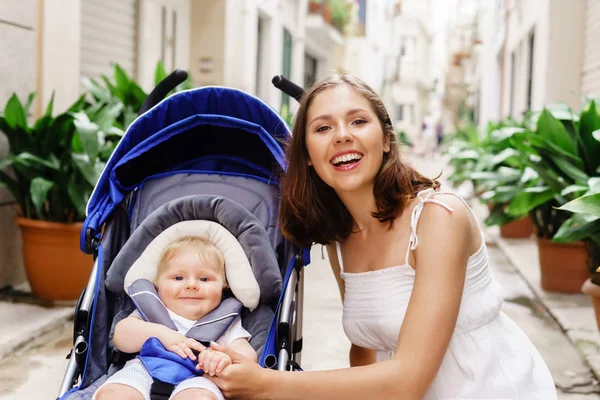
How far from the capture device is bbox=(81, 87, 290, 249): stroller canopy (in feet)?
8.57

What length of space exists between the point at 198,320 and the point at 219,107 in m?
0.99

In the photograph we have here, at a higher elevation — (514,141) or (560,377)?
(514,141)

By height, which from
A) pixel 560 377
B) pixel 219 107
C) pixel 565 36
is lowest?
pixel 560 377

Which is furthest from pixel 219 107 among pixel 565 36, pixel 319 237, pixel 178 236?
pixel 565 36

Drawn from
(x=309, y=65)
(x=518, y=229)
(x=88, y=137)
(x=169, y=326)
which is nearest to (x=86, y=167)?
(x=88, y=137)

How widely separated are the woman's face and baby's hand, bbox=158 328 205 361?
25.0 inches

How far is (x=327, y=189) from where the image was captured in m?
2.28

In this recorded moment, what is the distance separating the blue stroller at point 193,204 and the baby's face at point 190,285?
0.17m

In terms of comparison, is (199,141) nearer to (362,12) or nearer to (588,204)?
(588,204)

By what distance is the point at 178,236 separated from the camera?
246cm

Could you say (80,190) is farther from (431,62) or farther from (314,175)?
(431,62)

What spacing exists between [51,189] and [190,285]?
223 cm

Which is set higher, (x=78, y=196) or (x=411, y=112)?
(x=411, y=112)

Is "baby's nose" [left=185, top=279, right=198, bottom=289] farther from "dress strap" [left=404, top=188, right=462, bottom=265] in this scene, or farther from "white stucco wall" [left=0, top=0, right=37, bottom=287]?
"white stucco wall" [left=0, top=0, right=37, bottom=287]
